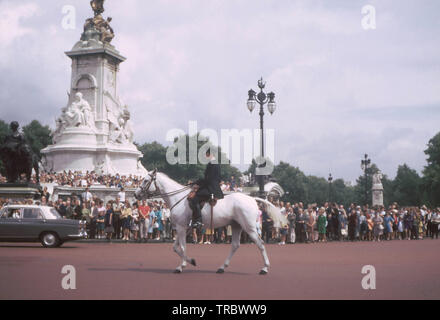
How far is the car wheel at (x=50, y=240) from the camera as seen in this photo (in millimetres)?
19312

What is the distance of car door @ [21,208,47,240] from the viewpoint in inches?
747

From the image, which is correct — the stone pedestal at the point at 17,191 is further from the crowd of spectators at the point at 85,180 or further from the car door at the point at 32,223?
the crowd of spectators at the point at 85,180

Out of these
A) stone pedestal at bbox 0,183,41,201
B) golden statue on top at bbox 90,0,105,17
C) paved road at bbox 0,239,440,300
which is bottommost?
paved road at bbox 0,239,440,300

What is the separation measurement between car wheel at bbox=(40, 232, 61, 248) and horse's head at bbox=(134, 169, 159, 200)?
7659mm

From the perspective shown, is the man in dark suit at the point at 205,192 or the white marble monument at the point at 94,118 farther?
the white marble monument at the point at 94,118

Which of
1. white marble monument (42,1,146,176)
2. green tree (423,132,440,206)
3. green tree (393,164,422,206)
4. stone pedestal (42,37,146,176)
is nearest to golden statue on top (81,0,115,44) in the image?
white marble monument (42,1,146,176)

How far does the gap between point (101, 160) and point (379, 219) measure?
24912 mm

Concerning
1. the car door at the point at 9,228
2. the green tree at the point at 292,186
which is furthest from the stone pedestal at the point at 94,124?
the green tree at the point at 292,186

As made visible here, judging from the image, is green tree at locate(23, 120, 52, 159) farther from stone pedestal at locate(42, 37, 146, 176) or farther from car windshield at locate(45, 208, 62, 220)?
car windshield at locate(45, 208, 62, 220)

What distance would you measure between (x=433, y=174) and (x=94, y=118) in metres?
48.9
